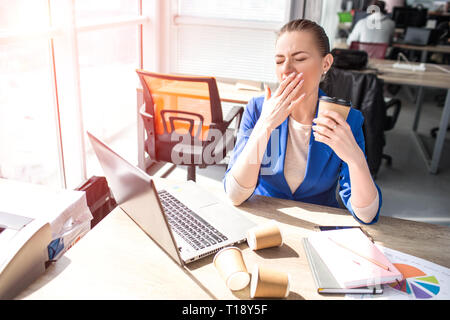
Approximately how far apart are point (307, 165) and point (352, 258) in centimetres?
52

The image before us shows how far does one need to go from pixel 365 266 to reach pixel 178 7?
10.2ft

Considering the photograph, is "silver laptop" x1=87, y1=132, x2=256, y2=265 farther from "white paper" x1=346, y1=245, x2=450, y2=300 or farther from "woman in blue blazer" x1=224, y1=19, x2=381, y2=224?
"white paper" x1=346, y1=245, x2=450, y2=300

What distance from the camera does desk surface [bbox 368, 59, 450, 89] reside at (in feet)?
11.2

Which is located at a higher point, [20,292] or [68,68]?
[68,68]

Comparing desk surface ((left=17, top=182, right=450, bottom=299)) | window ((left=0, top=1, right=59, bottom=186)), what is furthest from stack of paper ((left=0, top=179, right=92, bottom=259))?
window ((left=0, top=1, right=59, bottom=186))

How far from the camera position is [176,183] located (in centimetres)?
138

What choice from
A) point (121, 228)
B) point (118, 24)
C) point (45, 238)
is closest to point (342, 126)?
point (121, 228)

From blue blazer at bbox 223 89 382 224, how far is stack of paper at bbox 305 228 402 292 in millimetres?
359

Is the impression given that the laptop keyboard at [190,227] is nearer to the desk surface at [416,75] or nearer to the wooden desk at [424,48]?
the desk surface at [416,75]

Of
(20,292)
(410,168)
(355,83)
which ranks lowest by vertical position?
(410,168)

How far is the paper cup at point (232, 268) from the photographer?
34.3 inches

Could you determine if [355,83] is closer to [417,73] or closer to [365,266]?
[417,73]

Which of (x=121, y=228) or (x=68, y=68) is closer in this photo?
(x=121, y=228)

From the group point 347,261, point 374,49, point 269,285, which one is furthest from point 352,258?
point 374,49
